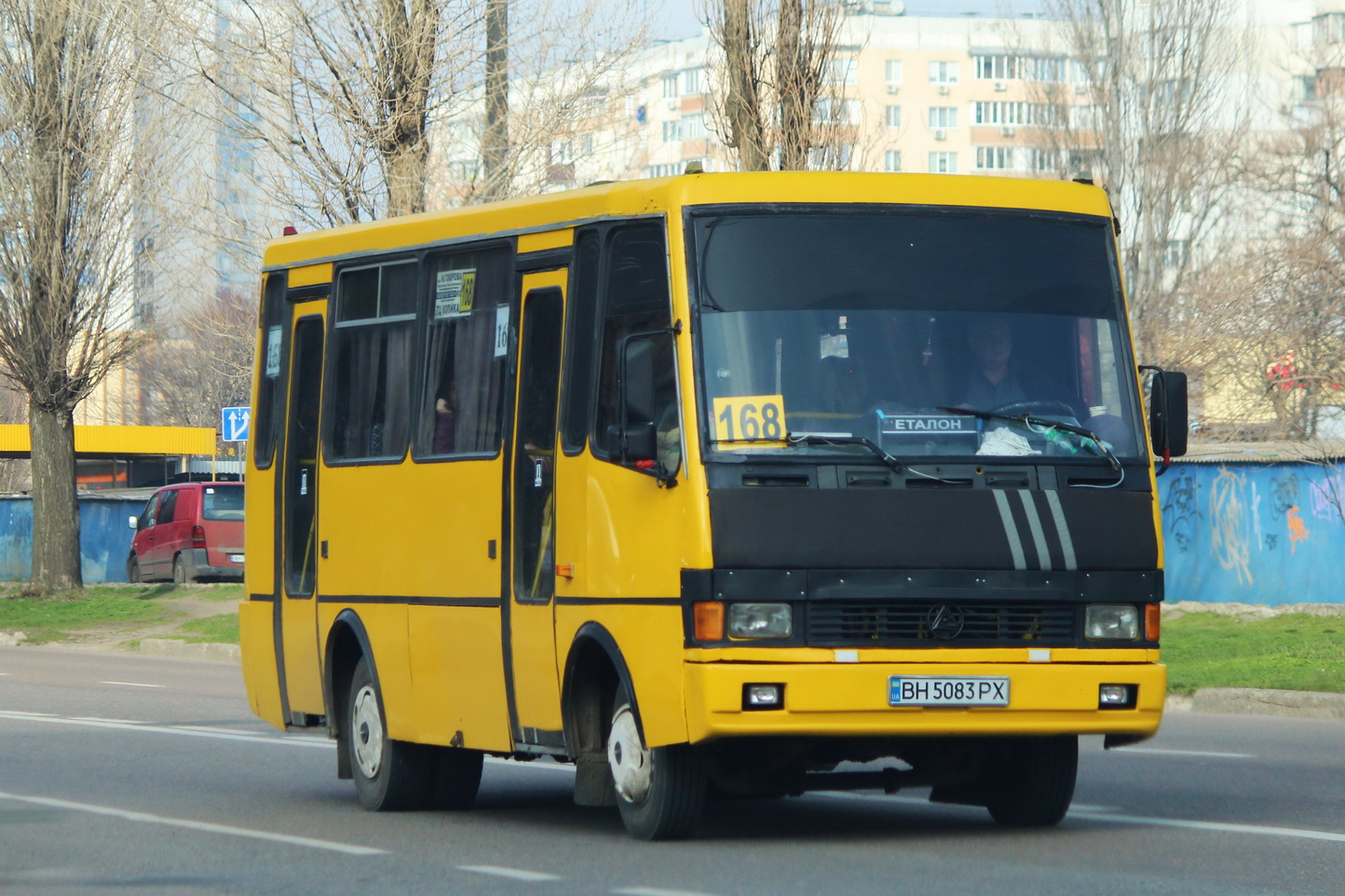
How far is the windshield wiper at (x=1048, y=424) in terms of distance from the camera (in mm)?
8883

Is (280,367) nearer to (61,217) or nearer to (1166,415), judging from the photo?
(1166,415)

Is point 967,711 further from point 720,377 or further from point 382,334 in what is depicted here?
point 382,334

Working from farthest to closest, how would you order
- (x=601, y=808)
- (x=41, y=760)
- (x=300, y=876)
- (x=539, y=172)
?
(x=539, y=172) < (x=41, y=760) < (x=601, y=808) < (x=300, y=876)

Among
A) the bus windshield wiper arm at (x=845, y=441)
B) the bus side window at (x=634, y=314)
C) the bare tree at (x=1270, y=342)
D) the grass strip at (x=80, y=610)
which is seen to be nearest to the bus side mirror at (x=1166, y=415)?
the bus windshield wiper arm at (x=845, y=441)

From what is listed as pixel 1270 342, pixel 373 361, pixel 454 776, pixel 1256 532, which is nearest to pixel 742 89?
pixel 1256 532

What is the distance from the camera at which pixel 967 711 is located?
8.61 metres

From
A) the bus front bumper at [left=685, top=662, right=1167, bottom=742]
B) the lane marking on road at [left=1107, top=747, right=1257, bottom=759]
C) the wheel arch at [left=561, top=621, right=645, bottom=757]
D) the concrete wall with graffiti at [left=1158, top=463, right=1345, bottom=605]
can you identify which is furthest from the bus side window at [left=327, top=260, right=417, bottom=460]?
the concrete wall with graffiti at [left=1158, top=463, right=1345, bottom=605]

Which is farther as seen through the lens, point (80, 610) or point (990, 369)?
A: point (80, 610)

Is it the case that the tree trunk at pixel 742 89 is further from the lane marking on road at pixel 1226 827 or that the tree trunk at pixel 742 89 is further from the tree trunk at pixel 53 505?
the lane marking on road at pixel 1226 827

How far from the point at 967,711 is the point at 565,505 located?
197cm

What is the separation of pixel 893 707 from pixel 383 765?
349 centimetres

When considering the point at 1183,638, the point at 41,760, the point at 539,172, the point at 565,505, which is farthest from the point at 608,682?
the point at 539,172

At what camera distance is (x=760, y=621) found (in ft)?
27.8

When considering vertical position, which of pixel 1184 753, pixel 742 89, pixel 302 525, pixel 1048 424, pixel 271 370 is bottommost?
pixel 1184 753
